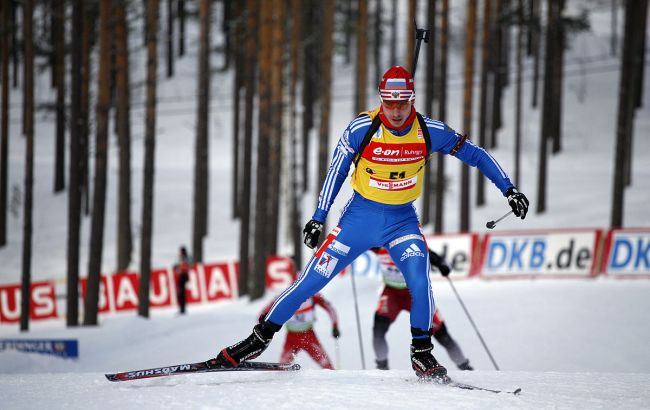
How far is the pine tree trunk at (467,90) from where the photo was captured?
79.0ft

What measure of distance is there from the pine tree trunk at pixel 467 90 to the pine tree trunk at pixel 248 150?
21.3 feet

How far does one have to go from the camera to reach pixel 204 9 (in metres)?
23.3

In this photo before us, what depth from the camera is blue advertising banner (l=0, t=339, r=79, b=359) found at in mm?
13617

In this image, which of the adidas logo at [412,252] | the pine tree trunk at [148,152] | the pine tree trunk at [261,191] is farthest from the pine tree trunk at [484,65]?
the adidas logo at [412,252]

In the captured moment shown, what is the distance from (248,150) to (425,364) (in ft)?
60.6

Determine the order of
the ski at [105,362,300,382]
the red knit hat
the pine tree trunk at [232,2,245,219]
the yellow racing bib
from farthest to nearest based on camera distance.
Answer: the pine tree trunk at [232,2,245,219] → the ski at [105,362,300,382] → the yellow racing bib → the red knit hat

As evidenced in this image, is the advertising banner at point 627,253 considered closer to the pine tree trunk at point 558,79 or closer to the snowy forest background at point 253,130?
the snowy forest background at point 253,130

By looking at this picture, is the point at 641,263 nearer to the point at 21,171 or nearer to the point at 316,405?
the point at 316,405

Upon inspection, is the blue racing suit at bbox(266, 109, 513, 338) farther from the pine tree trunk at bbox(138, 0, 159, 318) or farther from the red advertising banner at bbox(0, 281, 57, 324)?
the red advertising banner at bbox(0, 281, 57, 324)

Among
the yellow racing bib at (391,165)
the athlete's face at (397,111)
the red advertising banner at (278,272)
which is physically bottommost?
the red advertising banner at (278,272)

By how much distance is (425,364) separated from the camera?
575cm

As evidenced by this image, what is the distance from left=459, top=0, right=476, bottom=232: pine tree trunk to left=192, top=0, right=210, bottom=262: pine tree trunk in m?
7.88

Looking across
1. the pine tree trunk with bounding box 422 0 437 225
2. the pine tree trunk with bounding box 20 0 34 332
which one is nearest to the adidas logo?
the pine tree trunk with bounding box 422 0 437 225

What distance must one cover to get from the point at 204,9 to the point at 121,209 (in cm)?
639
